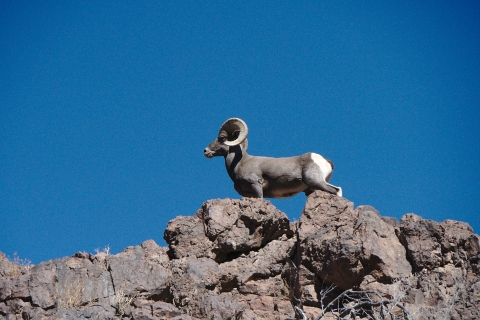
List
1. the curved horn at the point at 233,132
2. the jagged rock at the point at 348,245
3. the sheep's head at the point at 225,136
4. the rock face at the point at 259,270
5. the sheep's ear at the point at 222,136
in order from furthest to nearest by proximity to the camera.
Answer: the sheep's ear at the point at 222,136
the sheep's head at the point at 225,136
the curved horn at the point at 233,132
the jagged rock at the point at 348,245
the rock face at the point at 259,270

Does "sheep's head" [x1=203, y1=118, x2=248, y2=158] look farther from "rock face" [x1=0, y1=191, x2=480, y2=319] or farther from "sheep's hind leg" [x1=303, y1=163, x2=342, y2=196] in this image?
"rock face" [x1=0, y1=191, x2=480, y2=319]

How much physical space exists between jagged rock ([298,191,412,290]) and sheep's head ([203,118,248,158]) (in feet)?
11.9

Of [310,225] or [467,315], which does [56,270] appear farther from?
[467,315]

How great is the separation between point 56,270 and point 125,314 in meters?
1.48

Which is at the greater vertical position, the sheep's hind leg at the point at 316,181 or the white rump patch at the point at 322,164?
the white rump patch at the point at 322,164

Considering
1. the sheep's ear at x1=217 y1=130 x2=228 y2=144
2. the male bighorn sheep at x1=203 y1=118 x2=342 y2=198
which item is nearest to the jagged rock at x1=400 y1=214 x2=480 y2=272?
the male bighorn sheep at x1=203 y1=118 x2=342 y2=198

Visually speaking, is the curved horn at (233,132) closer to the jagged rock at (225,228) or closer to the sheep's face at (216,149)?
the sheep's face at (216,149)

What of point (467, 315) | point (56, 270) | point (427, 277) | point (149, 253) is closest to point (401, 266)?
point (427, 277)

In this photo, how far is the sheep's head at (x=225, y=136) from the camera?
54.1 feet

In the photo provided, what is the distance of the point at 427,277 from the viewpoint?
39.9 ft

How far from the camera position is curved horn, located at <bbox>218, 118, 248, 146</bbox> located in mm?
16344

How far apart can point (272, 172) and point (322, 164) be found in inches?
40.2

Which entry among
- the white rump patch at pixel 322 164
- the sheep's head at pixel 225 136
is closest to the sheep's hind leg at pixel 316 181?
the white rump patch at pixel 322 164

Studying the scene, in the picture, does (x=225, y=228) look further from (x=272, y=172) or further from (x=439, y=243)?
(x=439, y=243)
